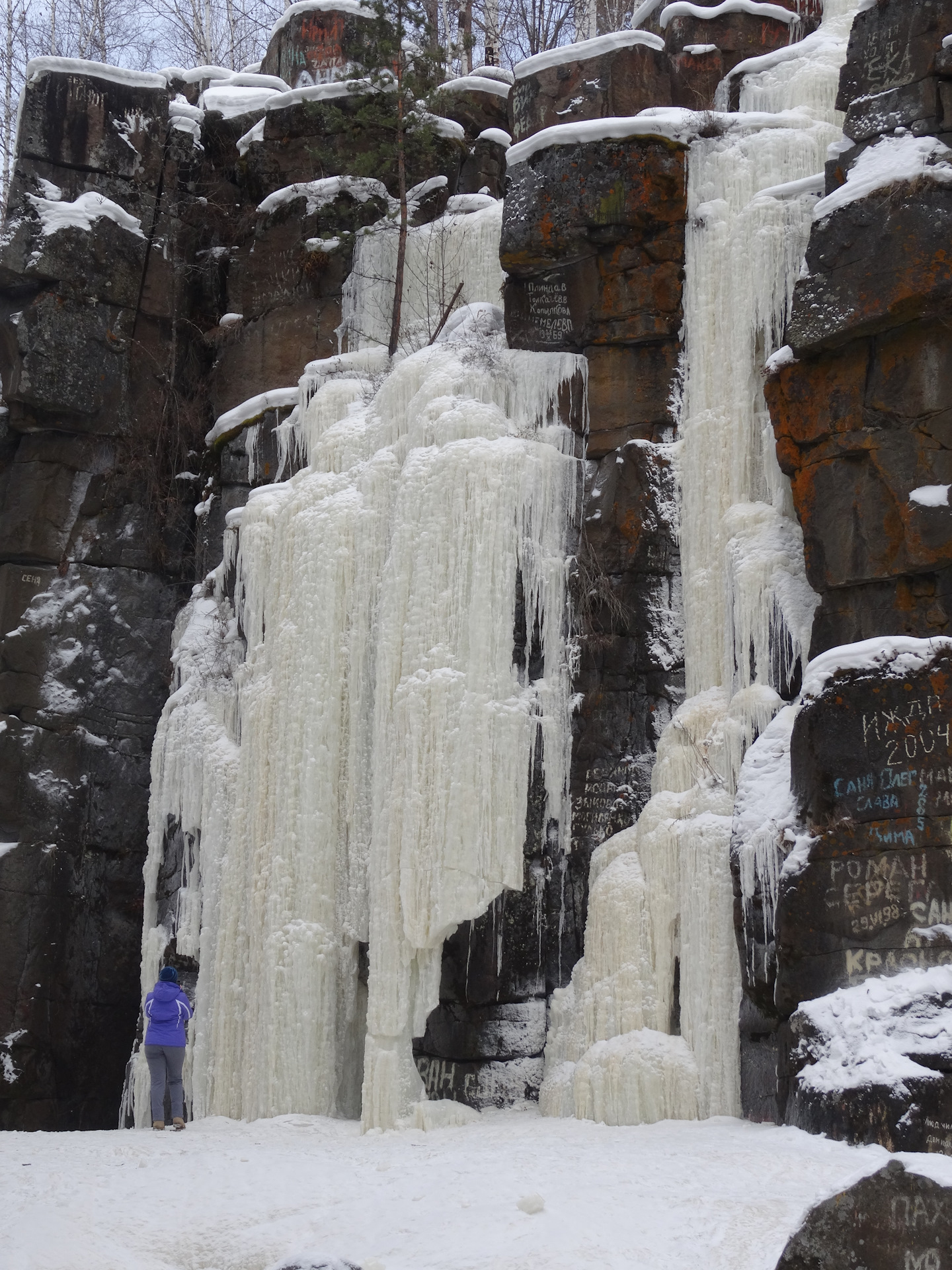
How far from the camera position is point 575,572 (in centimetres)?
1251

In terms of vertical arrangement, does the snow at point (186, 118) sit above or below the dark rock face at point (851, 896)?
above

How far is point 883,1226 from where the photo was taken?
5.75 meters

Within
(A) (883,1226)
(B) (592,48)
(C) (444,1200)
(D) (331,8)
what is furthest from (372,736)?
(D) (331,8)

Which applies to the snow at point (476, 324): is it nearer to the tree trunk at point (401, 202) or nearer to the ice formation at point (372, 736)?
the ice formation at point (372, 736)

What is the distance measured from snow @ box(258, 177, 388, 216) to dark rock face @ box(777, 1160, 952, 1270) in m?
12.5

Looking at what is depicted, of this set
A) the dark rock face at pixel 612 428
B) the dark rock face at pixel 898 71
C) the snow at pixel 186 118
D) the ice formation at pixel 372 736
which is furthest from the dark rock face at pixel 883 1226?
the snow at pixel 186 118

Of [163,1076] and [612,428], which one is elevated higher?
[612,428]

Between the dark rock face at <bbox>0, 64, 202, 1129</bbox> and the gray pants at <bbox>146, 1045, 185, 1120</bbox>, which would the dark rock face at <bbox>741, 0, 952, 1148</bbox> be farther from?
the dark rock face at <bbox>0, 64, 202, 1129</bbox>

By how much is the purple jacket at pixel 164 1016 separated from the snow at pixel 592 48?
9815mm

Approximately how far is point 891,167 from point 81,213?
9.12 m

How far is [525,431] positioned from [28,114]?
7.53 meters

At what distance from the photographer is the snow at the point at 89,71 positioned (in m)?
16.7

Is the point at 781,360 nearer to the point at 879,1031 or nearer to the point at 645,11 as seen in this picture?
the point at 879,1031

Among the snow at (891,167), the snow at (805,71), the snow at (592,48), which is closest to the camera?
the snow at (891,167)
